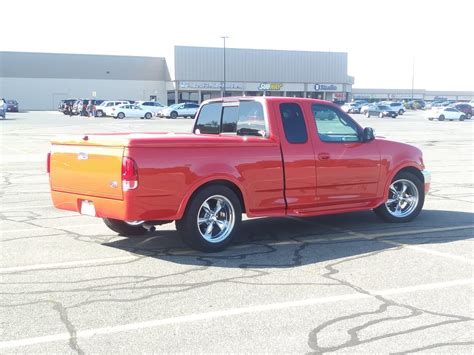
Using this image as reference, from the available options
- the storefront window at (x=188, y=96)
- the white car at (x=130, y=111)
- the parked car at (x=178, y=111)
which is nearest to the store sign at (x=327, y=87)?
the storefront window at (x=188, y=96)

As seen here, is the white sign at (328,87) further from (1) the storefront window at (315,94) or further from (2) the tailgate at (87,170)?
(2) the tailgate at (87,170)

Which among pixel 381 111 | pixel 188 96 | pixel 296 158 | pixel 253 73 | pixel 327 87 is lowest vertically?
pixel 381 111

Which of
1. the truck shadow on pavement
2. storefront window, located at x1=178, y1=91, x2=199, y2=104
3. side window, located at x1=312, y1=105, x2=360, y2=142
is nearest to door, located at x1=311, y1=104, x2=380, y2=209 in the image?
side window, located at x1=312, y1=105, x2=360, y2=142

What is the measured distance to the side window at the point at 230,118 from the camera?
26.5 feet

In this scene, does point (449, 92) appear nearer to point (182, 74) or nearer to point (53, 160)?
point (182, 74)

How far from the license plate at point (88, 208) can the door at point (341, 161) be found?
290cm

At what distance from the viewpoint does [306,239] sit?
772 centimetres

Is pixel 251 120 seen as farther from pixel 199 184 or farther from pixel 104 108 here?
pixel 104 108

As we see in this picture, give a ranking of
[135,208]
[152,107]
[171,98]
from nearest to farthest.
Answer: [135,208], [152,107], [171,98]

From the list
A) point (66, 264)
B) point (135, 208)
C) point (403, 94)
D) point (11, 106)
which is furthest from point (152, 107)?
point (403, 94)

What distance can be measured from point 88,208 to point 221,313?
2616 millimetres

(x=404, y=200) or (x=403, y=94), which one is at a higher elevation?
(x=403, y=94)

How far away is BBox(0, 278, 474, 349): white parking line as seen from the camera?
4379 millimetres

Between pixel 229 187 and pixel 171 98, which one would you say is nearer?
pixel 229 187
